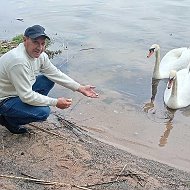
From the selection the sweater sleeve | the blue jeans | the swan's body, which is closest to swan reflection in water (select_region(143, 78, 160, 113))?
the swan's body

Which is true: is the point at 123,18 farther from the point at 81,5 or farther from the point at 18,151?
the point at 18,151

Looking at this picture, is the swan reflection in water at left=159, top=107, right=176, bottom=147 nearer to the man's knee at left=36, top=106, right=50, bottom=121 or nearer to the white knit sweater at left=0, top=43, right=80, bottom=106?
the man's knee at left=36, top=106, right=50, bottom=121

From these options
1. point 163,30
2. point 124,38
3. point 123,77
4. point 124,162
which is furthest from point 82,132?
point 163,30

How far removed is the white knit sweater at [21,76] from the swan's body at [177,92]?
11.7 feet

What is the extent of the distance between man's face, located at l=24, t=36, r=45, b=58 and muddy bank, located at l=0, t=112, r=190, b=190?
126cm

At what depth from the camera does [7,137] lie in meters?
5.47

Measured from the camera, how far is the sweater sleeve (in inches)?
184

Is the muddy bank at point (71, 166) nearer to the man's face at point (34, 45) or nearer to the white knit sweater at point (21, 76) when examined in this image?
the white knit sweater at point (21, 76)

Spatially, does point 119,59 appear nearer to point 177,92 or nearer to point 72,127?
point 177,92

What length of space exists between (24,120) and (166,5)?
37.9 feet

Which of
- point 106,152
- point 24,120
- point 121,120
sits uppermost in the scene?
point 24,120

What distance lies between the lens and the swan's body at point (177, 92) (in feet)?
26.3

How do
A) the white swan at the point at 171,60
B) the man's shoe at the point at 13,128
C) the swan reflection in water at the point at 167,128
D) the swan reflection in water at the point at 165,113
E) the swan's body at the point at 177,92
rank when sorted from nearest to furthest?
the man's shoe at the point at 13,128 → the swan reflection in water at the point at 167,128 → the swan reflection in water at the point at 165,113 → the swan's body at the point at 177,92 → the white swan at the point at 171,60

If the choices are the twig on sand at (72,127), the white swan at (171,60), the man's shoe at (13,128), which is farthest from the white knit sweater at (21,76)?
the white swan at (171,60)
